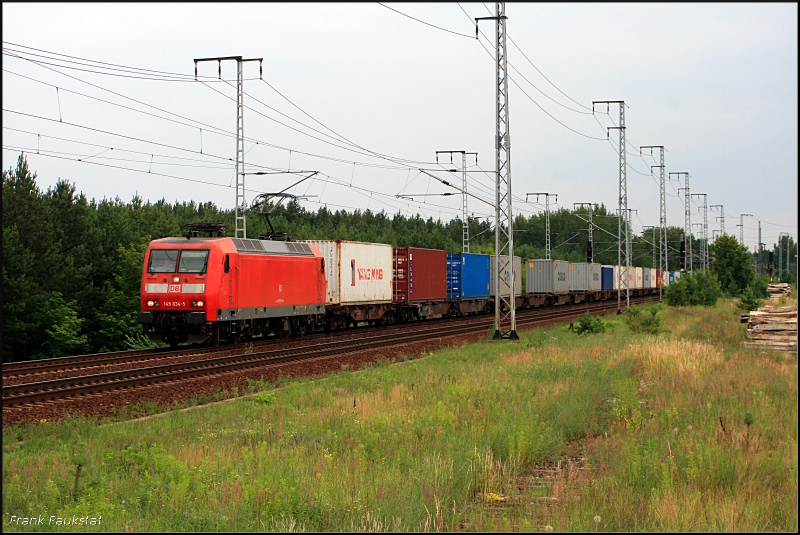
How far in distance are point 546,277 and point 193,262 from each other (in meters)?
36.2

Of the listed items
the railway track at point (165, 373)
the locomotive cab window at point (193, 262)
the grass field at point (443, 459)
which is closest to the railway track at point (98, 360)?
the railway track at point (165, 373)

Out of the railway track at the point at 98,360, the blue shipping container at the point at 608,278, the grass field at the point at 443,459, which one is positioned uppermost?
the blue shipping container at the point at 608,278

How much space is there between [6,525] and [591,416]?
8388 mm

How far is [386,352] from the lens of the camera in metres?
22.8

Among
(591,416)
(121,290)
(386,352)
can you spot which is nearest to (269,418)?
(591,416)

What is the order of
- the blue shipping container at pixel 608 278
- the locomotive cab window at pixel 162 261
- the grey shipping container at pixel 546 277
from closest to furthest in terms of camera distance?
the locomotive cab window at pixel 162 261 < the grey shipping container at pixel 546 277 < the blue shipping container at pixel 608 278

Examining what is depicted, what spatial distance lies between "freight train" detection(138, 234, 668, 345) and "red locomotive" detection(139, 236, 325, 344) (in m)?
0.03

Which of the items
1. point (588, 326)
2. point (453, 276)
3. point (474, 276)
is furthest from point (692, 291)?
point (588, 326)

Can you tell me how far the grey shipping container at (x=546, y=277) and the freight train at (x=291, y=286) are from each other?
158 inches

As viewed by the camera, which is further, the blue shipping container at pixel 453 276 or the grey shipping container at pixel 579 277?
the grey shipping container at pixel 579 277

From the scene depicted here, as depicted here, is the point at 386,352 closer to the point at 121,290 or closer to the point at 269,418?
the point at 269,418

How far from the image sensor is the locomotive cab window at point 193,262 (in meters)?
22.8

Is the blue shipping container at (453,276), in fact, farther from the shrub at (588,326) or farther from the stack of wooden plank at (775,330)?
the stack of wooden plank at (775,330)

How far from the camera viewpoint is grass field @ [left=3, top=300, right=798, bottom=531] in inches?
265
